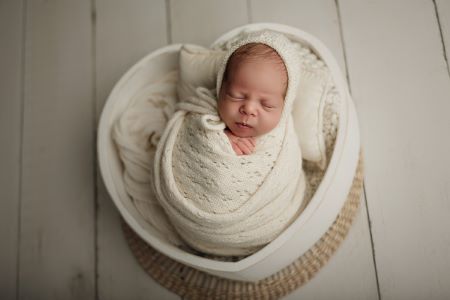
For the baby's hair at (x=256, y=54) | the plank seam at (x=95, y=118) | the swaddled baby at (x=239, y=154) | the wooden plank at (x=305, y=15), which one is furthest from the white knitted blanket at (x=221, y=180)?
the wooden plank at (x=305, y=15)

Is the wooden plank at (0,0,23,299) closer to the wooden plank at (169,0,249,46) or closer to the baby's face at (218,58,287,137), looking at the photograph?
the wooden plank at (169,0,249,46)

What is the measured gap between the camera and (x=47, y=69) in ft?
4.74

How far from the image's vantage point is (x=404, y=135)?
1229mm

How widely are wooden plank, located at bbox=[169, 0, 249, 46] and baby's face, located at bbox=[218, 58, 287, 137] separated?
1.74 feet

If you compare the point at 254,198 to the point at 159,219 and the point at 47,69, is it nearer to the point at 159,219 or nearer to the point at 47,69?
the point at 159,219

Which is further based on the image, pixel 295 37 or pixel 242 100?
pixel 295 37

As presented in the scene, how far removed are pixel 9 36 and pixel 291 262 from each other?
1.25 meters

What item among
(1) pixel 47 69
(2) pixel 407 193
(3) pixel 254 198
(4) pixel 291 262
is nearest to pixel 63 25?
(1) pixel 47 69

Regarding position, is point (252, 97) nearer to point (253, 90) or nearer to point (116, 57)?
point (253, 90)

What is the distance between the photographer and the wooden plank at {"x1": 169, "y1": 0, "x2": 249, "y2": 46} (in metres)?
1.39

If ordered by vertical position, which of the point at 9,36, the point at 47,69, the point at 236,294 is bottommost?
the point at 236,294

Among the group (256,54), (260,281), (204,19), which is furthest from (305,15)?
(260,281)

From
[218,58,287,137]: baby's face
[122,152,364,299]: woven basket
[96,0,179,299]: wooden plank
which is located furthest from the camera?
[96,0,179,299]: wooden plank

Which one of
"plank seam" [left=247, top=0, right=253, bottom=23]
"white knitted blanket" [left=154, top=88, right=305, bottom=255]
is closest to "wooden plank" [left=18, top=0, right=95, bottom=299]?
"white knitted blanket" [left=154, top=88, right=305, bottom=255]
